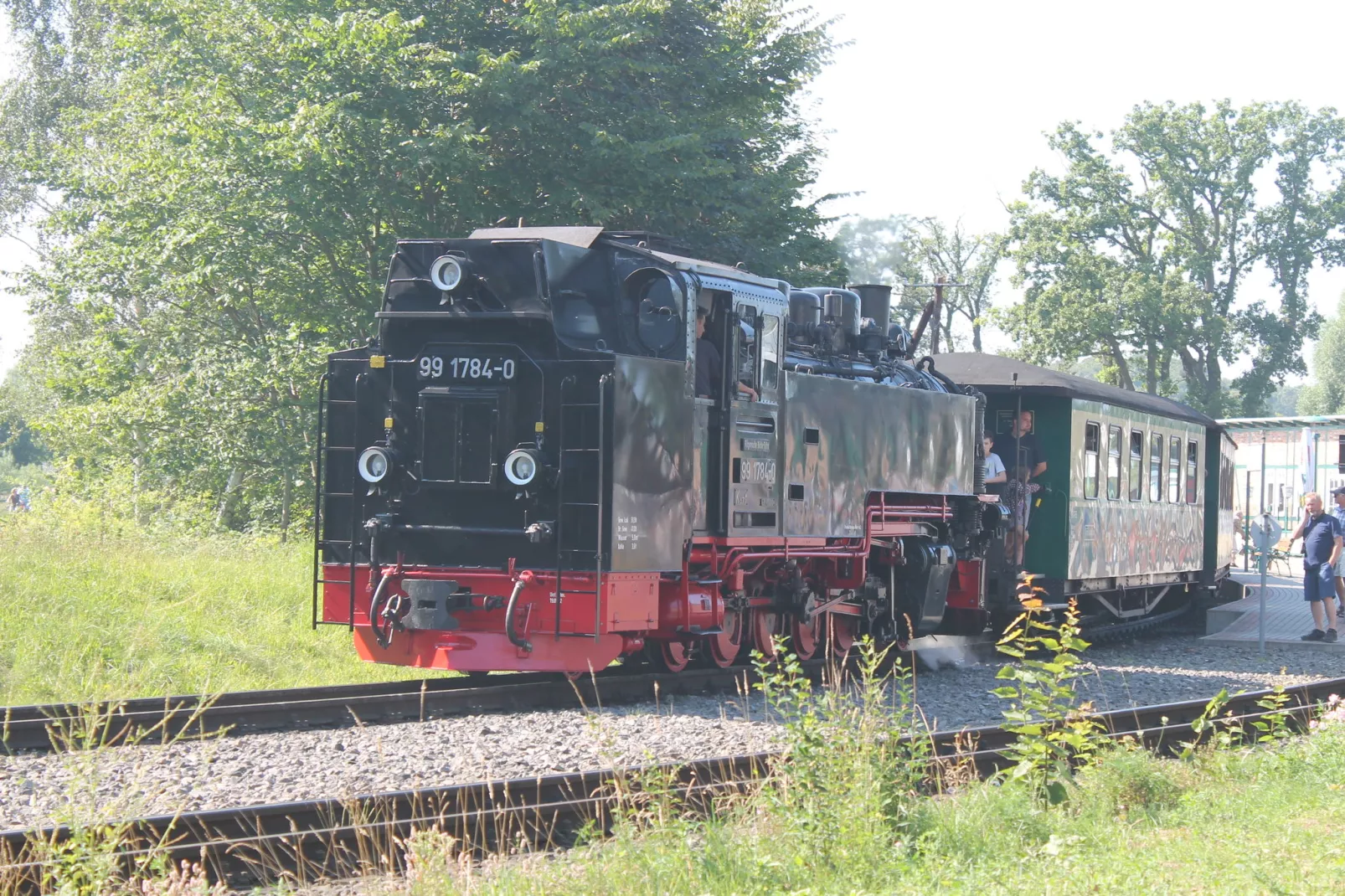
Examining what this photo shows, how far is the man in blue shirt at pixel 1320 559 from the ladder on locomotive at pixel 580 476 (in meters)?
10.1

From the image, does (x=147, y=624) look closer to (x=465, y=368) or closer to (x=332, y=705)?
(x=332, y=705)

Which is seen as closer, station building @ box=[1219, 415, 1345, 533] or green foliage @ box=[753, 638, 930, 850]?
green foliage @ box=[753, 638, 930, 850]

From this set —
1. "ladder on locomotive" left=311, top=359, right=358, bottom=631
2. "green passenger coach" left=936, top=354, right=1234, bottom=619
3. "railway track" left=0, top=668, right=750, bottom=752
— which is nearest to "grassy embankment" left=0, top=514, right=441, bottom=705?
"railway track" left=0, top=668, right=750, bottom=752

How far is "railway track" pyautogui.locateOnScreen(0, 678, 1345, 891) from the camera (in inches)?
199

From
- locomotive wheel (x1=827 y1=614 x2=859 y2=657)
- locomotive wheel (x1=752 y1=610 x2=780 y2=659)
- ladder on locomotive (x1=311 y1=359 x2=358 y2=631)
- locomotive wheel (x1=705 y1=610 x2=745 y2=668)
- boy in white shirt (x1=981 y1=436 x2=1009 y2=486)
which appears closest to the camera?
ladder on locomotive (x1=311 y1=359 x2=358 y2=631)

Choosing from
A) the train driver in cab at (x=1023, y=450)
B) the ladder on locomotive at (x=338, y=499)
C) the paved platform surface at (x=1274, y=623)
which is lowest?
the paved platform surface at (x=1274, y=623)

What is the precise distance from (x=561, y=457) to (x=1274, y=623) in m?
13.5

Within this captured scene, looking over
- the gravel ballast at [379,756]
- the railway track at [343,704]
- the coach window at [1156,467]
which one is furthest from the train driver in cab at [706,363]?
the coach window at [1156,467]

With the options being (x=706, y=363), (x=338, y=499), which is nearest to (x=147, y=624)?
(x=338, y=499)

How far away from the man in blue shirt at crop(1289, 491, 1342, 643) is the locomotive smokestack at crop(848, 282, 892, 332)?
568cm

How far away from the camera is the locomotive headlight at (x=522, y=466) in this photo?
9094 millimetres

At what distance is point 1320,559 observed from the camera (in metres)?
15.7

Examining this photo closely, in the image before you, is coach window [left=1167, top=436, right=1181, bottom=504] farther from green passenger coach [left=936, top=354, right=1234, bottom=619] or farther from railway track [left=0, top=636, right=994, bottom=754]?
railway track [left=0, top=636, right=994, bottom=754]

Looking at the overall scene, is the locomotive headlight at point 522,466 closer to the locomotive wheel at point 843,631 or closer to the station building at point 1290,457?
the locomotive wheel at point 843,631
